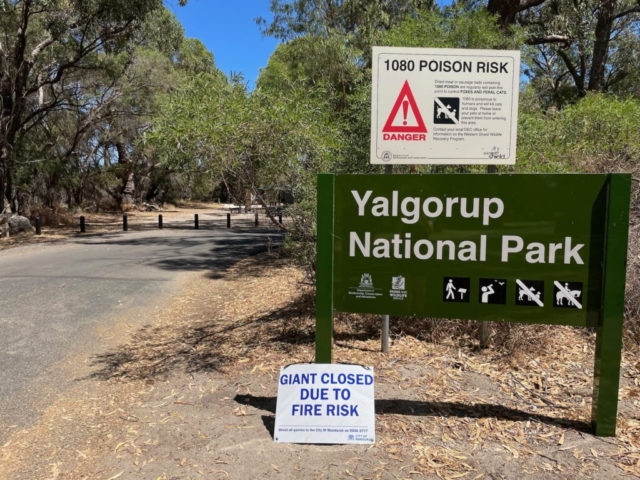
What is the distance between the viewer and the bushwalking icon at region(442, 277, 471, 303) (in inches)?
135

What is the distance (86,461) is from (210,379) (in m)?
1.40

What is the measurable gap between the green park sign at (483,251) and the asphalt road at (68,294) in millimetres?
2968

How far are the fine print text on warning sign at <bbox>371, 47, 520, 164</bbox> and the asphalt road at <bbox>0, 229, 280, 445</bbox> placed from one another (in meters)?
3.89

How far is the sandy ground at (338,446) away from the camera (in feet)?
10.1

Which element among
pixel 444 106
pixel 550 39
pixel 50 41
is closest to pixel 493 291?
pixel 444 106

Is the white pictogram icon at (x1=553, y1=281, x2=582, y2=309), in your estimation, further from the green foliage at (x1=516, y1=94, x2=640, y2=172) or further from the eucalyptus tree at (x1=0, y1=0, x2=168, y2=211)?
the eucalyptus tree at (x1=0, y1=0, x2=168, y2=211)

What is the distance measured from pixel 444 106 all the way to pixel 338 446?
2886 mm

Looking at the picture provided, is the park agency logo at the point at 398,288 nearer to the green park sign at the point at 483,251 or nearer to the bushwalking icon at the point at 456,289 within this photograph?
the green park sign at the point at 483,251

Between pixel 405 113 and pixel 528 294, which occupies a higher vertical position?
pixel 405 113

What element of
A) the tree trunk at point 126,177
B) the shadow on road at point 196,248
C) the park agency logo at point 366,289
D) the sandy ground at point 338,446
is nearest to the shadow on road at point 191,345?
the sandy ground at point 338,446

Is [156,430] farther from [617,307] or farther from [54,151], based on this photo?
[54,151]

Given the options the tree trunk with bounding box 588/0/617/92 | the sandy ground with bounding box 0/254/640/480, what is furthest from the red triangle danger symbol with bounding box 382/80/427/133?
the tree trunk with bounding box 588/0/617/92

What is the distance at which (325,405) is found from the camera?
3.40 metres

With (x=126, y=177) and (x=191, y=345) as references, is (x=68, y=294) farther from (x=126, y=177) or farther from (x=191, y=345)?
(x=126, y=177)
